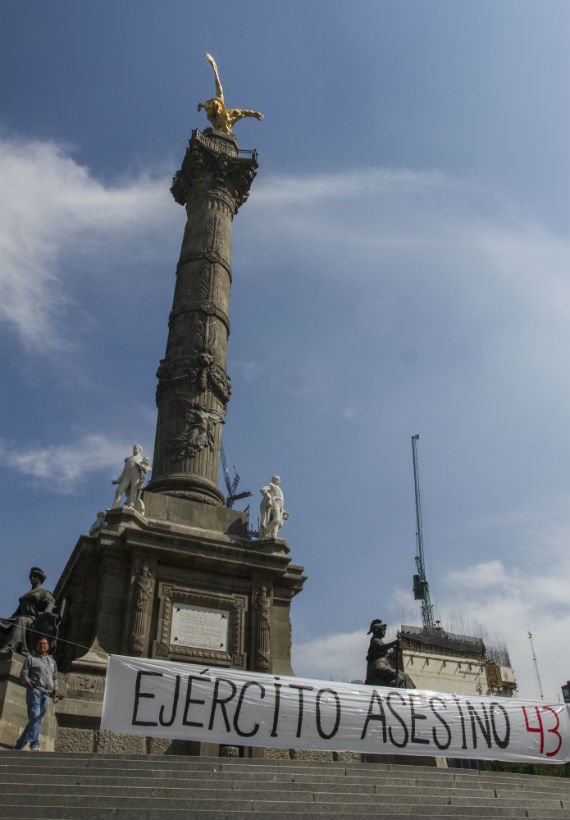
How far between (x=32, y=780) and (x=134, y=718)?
244 centimetres

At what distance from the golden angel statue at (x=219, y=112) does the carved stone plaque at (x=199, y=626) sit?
17.7 metres

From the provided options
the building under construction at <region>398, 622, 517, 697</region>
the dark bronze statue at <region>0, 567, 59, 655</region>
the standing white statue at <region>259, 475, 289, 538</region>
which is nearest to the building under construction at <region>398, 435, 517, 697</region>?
the building under construction at <region>398, 622, 517, 697</region>

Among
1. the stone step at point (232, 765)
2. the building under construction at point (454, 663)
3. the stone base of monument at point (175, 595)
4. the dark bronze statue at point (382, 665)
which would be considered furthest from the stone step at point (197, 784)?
the building under construction at point (454, 663)

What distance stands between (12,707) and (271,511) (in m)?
8.26

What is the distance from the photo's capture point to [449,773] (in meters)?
10.4

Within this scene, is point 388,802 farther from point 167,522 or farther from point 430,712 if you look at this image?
point 167,522

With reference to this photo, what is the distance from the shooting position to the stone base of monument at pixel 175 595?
15.0m

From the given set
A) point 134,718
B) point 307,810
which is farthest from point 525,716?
point 134,718

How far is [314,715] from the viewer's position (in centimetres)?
1118

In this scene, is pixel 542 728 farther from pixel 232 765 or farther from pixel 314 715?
pixel 232 765

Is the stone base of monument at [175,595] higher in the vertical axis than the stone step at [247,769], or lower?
higher

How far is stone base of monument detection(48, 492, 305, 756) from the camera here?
15.0m

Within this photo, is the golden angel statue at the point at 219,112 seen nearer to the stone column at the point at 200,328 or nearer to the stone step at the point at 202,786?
the stone column at the point at 200,328

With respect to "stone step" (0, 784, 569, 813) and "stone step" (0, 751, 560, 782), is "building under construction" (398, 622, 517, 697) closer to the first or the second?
"stone step" (0, 751, 560, 782)
